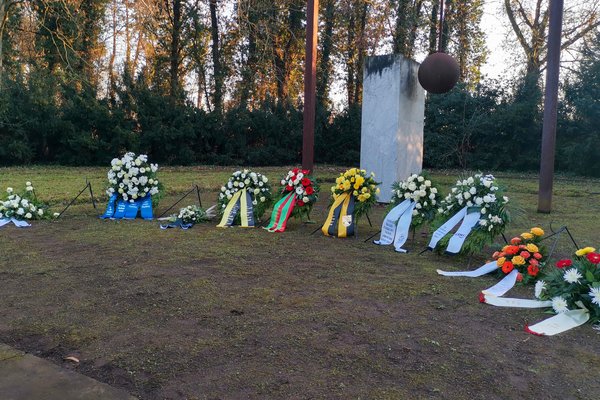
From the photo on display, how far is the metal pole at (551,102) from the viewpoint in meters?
8.60

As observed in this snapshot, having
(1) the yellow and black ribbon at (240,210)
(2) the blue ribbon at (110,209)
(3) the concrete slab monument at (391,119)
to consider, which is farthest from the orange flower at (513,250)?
(2) the blue ribbon at (110,209)

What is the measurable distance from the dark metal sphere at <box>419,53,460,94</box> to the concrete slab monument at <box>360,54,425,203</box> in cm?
54

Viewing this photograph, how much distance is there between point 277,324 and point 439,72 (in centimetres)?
680

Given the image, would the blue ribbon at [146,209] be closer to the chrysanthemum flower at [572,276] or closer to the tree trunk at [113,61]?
the chrysanthemum flower at [572,276]

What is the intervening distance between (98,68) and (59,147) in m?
7.40

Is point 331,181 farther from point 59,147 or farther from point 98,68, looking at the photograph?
point 98,68

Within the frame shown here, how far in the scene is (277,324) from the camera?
10.8 ft

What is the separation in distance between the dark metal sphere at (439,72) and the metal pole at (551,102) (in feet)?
4.93

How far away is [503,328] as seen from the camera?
131 inches

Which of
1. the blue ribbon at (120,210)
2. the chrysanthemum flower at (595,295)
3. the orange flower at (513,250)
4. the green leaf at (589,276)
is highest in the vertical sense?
the green leaf at (589,276)

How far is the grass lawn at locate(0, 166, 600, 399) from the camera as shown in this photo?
8.25 feet

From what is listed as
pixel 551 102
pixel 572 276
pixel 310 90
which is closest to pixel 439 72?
pixel 551 102

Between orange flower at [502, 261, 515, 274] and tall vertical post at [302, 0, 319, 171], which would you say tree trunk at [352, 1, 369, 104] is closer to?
tall vertical post at [302, 0, 319, 171]

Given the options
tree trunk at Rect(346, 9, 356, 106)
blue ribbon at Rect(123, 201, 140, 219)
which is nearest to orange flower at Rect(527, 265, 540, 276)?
blue ribbon at Rect(123, 201, 140, 219)
